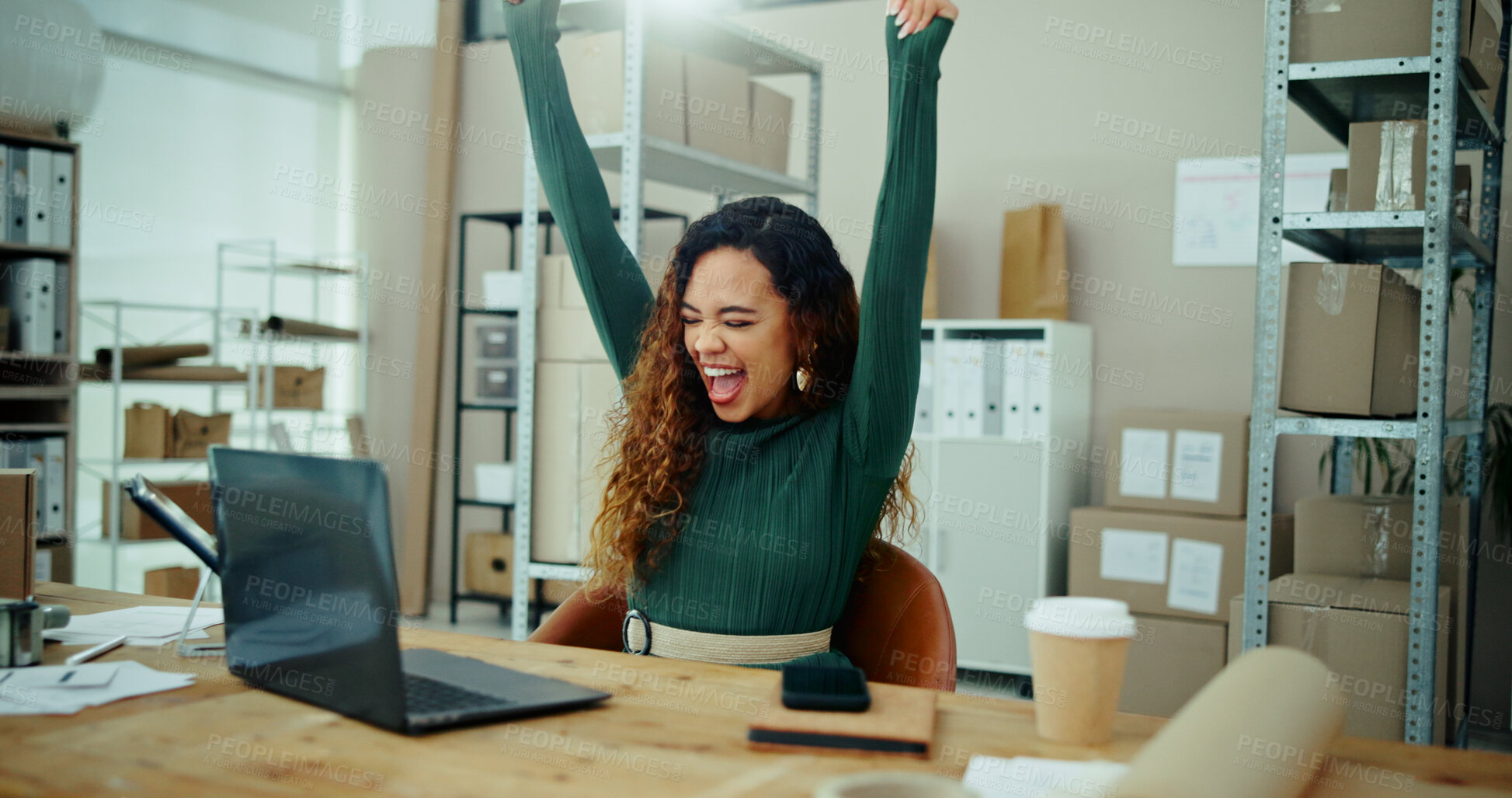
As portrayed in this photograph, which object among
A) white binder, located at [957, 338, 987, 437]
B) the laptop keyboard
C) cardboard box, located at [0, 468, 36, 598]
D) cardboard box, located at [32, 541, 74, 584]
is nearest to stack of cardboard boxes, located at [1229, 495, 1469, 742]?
white binder, located at [957, 338, 987, 437]

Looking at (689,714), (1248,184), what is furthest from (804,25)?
(689,714)

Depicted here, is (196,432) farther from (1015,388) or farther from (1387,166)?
(1387,166)

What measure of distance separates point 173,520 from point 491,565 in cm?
348

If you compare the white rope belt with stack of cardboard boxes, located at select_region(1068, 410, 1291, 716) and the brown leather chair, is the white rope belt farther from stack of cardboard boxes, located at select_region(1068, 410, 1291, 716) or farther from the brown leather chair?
stack of cardboard boxes, located at select_region(1068, 410, 1291, 716)

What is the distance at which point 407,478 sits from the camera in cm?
523

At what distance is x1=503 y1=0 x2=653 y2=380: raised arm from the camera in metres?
1.61

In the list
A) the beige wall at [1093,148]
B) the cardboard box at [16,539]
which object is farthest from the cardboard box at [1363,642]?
the cardboard box at [16,539]

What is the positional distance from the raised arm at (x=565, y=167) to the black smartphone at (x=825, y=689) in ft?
2.49

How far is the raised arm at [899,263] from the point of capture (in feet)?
4.28

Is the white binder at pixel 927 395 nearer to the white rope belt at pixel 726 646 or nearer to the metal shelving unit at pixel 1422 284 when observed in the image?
the metal shelving unit at pixel 1422 284

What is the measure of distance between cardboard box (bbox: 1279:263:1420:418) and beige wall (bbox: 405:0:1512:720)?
1469mm

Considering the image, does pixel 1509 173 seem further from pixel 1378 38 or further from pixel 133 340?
pixel 133 340

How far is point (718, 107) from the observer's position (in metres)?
3.03

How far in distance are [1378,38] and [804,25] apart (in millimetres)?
2744
